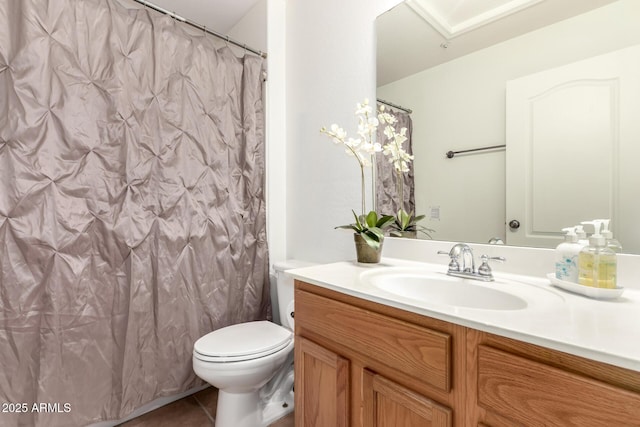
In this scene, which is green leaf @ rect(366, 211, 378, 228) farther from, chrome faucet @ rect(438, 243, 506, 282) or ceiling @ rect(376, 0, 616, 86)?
ceiling @ rect(376, 0, 616, 86)

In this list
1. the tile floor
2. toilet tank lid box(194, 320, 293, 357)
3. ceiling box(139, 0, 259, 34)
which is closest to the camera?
toilet tank lid box(194, 320, 293, 357)

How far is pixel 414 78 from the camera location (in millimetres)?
1253

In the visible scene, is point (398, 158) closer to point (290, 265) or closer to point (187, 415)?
point (290, 265)

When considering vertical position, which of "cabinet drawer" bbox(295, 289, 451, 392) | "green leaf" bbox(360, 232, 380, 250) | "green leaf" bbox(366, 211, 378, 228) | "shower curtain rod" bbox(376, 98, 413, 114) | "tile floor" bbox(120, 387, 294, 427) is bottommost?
"tile floor" bbox(120, 387, 294, 427)

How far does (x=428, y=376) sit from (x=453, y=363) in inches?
2.7

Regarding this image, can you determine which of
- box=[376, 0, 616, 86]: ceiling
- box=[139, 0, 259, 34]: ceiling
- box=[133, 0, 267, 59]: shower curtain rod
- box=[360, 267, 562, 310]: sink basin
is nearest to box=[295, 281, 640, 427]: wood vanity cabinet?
box=[360, 267, 562, 310]: sink basin

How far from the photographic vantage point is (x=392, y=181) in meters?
1.32

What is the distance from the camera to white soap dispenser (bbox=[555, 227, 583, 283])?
0.77 meters

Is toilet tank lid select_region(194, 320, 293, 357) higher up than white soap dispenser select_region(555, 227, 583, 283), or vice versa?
white soap dispenser select_region(555, 227, 583, 283)

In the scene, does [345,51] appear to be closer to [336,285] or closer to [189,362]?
[336,285]

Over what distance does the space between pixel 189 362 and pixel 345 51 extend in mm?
1824

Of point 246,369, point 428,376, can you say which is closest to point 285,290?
point 246,369

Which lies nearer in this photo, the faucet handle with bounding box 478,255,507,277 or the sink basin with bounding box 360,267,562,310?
the sink basin with bounding box 360,267,562,310

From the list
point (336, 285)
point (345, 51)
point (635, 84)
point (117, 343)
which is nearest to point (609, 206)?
point (635, 84)
